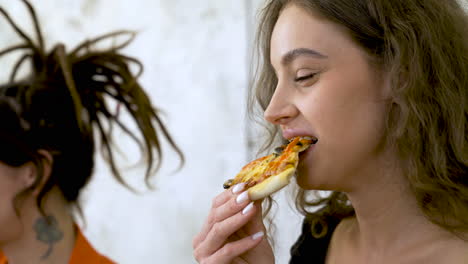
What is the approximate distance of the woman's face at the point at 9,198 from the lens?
143 cm

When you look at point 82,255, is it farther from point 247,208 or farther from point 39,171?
point 247,208

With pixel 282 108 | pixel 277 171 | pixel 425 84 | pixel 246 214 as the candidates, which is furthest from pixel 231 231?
pixel 425 84

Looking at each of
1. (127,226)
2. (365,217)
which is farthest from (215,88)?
(365,217)

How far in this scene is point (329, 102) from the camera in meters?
1.03

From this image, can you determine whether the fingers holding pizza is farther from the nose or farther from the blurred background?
the blurred background

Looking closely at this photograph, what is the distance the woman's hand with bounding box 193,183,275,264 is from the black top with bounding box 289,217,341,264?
0.26 meters

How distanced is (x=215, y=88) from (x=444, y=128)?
1.62 m

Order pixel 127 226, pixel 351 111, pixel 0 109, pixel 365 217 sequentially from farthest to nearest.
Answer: pixel 127 226 → pixel 0 109 → pixel 365 217 → pixel 351 111

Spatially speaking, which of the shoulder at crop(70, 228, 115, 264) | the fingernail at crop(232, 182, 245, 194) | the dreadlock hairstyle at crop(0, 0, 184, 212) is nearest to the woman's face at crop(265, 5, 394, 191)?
the fingernail at crop(232, 182, 245, 194)

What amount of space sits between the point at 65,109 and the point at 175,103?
122 cm

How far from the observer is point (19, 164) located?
58.3 inches

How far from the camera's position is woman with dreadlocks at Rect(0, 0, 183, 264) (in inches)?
57.8

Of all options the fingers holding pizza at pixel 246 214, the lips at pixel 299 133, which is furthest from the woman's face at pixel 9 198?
the lips at pixel 299 133

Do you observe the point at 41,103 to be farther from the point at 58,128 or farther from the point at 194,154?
the point at 194,154
